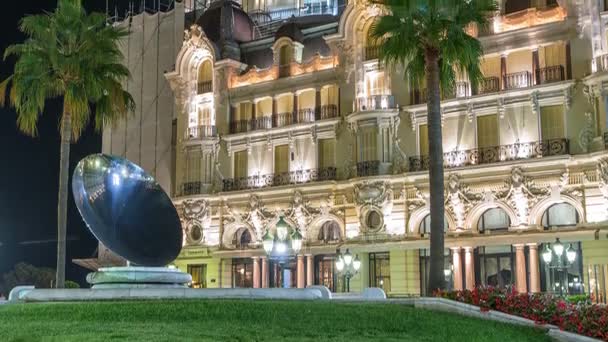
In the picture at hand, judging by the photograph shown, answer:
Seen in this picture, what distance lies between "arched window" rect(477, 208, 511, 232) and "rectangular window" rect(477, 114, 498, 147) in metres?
3.27

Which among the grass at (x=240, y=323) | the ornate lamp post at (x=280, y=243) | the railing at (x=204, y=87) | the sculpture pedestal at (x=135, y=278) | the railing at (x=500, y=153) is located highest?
the railing at (x=204, y=87)

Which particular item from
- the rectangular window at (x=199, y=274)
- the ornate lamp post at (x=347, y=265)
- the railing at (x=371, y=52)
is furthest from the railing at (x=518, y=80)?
the rectangular window at (x=199, y=274)

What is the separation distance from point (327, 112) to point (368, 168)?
191 inches

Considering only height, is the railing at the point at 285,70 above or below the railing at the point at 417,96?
above

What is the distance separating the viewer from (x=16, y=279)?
60.0 m

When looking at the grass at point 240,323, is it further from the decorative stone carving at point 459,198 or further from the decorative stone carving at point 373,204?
the decorative stone carving at point 373,204

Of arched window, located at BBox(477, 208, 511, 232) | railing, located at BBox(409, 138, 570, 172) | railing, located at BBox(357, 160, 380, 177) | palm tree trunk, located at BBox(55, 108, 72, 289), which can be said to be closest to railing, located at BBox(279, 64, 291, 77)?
railing, located at BBox(357, 160, 380, 177)

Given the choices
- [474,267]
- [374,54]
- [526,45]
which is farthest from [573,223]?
[374,54]

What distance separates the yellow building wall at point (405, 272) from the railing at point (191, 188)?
13.7m

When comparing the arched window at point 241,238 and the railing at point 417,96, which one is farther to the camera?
the arched window at point 241,238

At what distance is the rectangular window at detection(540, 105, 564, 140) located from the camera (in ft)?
124

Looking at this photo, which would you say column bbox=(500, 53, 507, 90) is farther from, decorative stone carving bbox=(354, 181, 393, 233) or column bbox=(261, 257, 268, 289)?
column bbox=(261, 257, 268, 289)

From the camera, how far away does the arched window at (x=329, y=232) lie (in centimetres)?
4425

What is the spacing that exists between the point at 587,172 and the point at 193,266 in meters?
24.2
